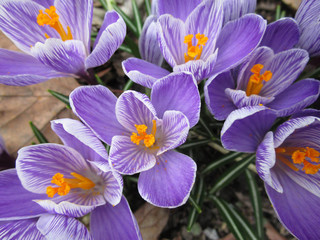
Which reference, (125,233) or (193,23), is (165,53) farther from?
(125,233)

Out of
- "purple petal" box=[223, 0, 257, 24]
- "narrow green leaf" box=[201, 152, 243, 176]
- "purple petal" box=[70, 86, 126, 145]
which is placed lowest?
"narrow green leaf" box=[201, 152, 243, 176]

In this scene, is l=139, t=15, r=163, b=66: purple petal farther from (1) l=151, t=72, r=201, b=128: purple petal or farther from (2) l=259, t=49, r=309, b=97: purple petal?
(2) l=259, t=49, r=309, b=97: purple petal

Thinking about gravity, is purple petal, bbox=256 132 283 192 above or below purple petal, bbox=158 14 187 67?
below

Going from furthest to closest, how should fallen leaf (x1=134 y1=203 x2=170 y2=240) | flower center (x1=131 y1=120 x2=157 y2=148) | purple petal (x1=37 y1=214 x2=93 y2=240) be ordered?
fallen leaf (x1=134 y1=203 x2=170 y2=240) → flower center (x1=131 y1=120 x2=157 y2=148) → purple petal (x1=37 y1=214 x2=93 y2=240)

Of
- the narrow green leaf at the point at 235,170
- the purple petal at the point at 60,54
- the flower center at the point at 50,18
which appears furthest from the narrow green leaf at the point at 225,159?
the flower center at the point at 50,18

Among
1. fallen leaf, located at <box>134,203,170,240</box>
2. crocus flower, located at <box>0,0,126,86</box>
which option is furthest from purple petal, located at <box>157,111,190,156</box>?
fallen leaf, located at <box>134,203,170,240</box>

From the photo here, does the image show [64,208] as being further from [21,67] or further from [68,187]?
[21,67]

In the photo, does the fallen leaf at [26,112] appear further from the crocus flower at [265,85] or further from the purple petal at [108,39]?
the crocus flower at [265,85]
